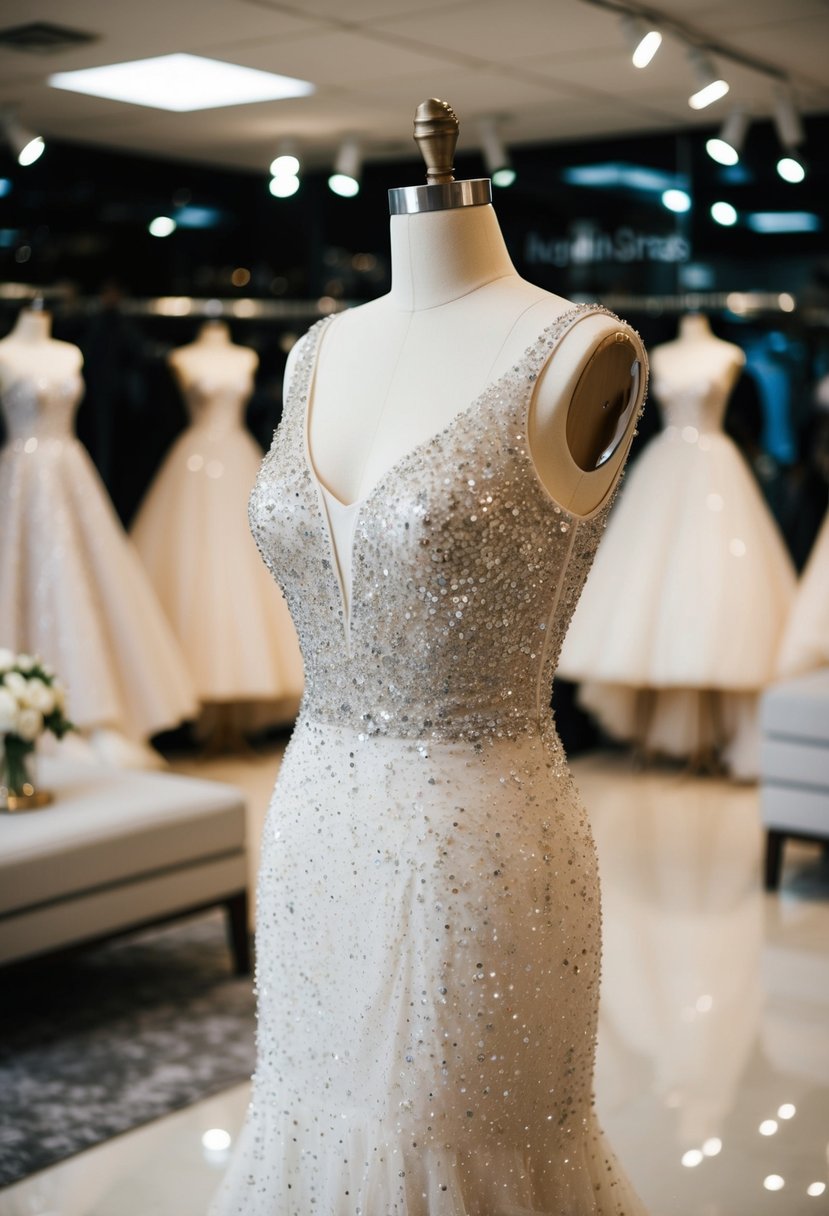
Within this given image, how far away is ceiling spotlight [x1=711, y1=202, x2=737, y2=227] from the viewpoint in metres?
6.10

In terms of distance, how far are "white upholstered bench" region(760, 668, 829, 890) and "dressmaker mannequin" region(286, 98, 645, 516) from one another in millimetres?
2708

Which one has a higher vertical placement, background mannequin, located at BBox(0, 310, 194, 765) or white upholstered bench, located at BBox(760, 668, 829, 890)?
background mannequin, located at BBox(0, 310, 194, 765)

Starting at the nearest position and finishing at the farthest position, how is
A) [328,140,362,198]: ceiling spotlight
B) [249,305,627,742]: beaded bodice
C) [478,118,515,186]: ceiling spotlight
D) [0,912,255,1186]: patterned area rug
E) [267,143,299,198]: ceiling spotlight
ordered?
[249,305,627,742]: beaded bodice < [0,912,255,1186]: patterned area rug < [478,118,515,186]: ceiling spotlight < [328,140,362,198]: ceiling spotlight < [267,143,299,198]: ceiling spotlight

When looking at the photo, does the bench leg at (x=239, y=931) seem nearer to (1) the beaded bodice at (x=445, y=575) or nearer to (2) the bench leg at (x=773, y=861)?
(2) the bench leg at (x=773, y=861)

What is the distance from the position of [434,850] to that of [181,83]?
3766mm

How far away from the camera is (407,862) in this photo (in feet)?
5.61

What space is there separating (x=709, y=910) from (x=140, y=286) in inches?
147

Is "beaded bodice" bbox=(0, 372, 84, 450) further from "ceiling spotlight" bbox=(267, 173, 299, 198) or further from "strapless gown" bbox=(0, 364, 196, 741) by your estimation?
"ceiling spotlight" bbox=(267, 173, 299, 198)

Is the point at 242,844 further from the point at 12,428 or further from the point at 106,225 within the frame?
the point at 106,225

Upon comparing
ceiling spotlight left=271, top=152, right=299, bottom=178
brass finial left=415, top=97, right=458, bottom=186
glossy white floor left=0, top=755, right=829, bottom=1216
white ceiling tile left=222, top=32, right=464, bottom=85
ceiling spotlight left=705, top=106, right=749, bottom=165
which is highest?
white ceiling tile left=222, top=32, right=464, bottom=85

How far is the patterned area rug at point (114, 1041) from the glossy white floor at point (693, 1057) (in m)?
0.09

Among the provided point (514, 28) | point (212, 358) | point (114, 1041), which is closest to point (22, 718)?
point (114, 1041)

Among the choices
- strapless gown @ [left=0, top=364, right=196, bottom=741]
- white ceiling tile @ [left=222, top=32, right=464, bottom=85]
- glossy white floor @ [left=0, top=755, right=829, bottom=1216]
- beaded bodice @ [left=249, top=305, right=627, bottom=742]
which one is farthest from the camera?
strapless gown @ [left=0, top=364, right=196, bottom=741]

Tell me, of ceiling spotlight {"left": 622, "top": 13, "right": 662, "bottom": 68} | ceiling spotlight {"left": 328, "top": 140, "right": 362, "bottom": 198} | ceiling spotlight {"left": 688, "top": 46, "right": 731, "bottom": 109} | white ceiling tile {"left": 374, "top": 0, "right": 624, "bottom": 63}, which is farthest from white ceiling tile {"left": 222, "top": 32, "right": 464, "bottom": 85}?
ceiling spotlight {"left": 328, "top": 140, "right": 362, "bottom": 198}
